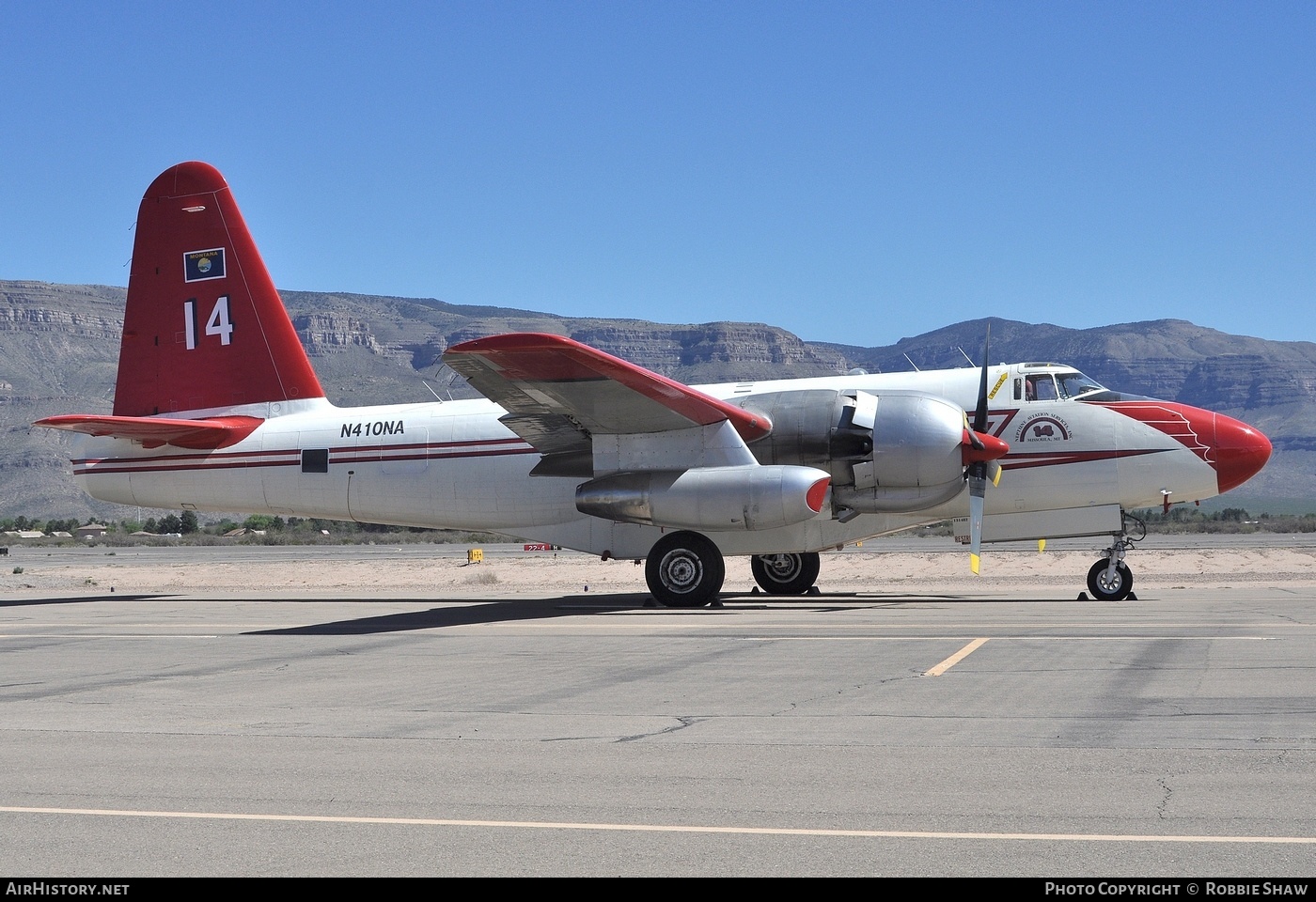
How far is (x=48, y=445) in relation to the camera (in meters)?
156

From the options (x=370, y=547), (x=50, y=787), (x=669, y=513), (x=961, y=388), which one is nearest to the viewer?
(x=50, y=787)

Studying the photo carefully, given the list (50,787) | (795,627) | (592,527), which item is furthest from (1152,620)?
(50,787)

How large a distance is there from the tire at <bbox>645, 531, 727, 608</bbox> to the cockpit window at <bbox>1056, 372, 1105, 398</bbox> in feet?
22.0

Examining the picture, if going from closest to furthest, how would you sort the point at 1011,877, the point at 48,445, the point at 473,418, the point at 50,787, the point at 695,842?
the point at 1011,877 → the point at 695,842 → the point at 50,787 → the point at 473,418 → the point at 48,445

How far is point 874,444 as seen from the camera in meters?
20.1

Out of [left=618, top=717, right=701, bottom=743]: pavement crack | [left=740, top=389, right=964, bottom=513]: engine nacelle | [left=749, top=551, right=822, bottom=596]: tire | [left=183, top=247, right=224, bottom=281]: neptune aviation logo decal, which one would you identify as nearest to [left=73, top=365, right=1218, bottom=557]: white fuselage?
[left=740, top=389, right=964, bottom=513]: engine nacelle

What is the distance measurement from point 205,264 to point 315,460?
5115 mm

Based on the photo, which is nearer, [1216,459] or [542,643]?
[542,643]

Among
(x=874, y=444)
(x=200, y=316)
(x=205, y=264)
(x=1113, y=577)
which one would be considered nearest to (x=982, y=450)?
(x=874, y=444)

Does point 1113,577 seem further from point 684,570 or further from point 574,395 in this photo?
point 574,395

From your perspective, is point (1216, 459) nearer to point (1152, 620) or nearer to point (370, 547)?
point (1152, 620)

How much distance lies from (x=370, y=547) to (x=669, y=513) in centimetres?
4647

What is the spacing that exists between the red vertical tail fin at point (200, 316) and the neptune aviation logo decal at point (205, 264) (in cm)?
2

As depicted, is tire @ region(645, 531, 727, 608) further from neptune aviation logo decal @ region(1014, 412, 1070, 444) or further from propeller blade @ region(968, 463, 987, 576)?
neptune aviation logo decal @ region(1014, 412, 1070, 444)
